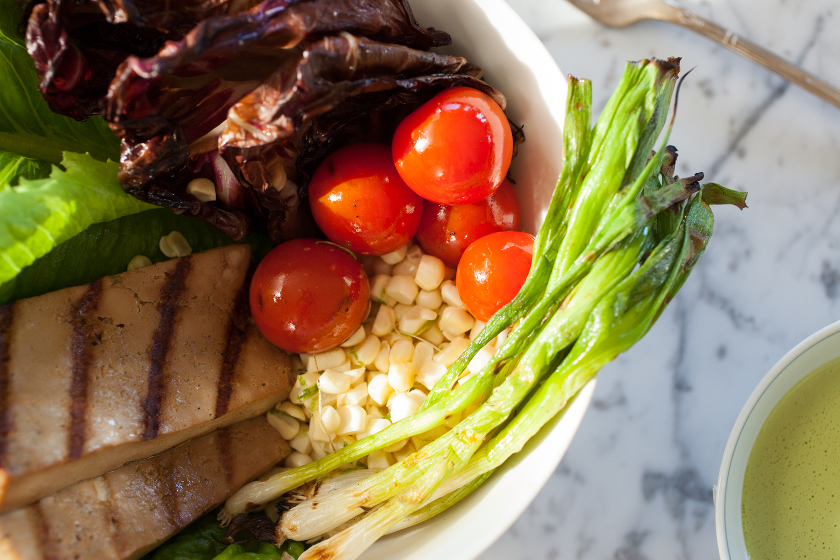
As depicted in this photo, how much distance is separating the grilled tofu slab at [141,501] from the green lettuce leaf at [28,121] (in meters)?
0.87

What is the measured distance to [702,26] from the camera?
6.57ft

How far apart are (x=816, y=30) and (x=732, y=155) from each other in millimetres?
567

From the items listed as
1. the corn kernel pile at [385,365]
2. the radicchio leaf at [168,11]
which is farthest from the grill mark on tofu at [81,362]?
the radicchio leaf at [168,11]

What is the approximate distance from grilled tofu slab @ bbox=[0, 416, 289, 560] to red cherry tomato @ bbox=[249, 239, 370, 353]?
31cm

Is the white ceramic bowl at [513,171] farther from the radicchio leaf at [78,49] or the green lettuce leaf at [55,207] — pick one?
the green lettuce leaf at [55,207]

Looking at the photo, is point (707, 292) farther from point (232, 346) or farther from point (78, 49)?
point (78, 49)

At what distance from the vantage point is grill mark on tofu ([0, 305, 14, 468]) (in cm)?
128

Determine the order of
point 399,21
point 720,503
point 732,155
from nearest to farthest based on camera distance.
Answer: point 399,21 → point 720,503 → point 732,155

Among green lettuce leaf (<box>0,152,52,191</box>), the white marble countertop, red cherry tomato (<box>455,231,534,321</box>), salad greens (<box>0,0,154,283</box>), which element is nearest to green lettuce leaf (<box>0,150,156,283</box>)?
salad greens (<box>0,0,154,283</box>)

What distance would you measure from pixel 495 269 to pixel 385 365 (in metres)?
0.45

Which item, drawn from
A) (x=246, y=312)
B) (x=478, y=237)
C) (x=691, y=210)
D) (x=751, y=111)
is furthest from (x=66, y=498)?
(x=751, y=111)

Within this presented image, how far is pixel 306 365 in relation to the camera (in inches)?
70.1

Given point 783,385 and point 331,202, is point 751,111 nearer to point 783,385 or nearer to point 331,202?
point 783,385

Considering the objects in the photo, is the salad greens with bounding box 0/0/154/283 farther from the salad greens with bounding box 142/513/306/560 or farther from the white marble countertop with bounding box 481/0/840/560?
the white marble countertop with bounding box 481/0/840/560
